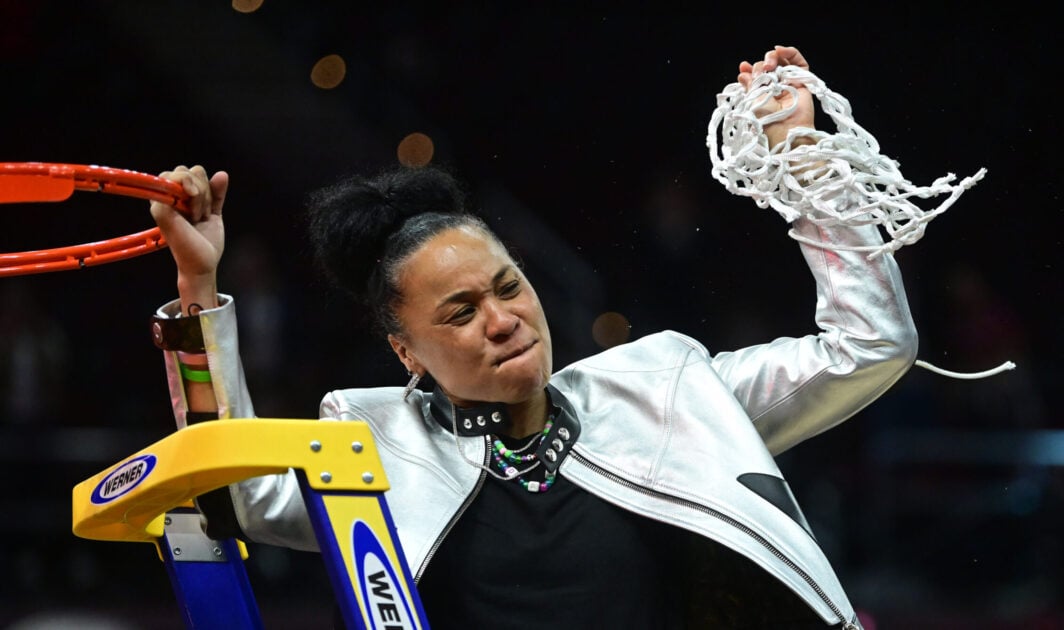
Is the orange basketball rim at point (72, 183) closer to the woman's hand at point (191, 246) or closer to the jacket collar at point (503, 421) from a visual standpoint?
the woman's hand at point (191, 246)

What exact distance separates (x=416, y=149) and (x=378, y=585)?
9.59 feet

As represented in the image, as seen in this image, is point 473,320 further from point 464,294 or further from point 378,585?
point 378,585

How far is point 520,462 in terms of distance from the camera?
172cm

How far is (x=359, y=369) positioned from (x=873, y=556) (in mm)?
1465

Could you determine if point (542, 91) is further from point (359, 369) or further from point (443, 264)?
point (443, 264)

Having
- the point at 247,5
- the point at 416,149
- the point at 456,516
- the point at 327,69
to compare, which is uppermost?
the point at 247,5

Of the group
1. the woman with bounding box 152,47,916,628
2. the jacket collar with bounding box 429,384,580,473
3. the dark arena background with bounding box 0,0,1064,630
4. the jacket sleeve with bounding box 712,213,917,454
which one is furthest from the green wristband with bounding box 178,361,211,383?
the dark arena background with bounding box 0,0,1064,630

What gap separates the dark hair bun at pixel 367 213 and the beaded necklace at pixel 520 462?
299 mm

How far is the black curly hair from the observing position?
1.79 metres

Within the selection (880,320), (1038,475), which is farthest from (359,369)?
(880,320)

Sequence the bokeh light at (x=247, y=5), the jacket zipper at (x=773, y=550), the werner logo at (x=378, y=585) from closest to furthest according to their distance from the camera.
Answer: the werner logo at (x=378, y=585) < the jacket zipper at (x=773, y=550) < the bokeh light at (x=247, y=5)

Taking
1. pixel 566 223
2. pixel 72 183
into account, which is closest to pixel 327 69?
pixel 566 223

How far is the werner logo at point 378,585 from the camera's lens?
123cm

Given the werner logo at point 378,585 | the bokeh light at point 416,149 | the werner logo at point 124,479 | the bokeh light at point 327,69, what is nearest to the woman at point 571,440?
the werner logo at point 124,479
